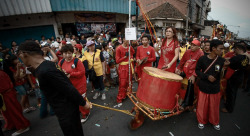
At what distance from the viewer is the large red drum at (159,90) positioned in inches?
98.8

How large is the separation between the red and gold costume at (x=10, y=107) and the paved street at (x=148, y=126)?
0.27 meters

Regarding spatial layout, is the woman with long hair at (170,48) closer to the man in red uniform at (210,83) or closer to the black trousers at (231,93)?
the man in red uniform at (210,83)

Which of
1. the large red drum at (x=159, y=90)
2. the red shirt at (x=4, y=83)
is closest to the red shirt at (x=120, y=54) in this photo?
the large red drum at (x=159, y=90)

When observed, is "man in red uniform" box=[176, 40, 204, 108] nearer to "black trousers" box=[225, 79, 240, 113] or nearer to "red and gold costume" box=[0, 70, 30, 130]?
"black trousers" box=[225, 79, 240, 113]

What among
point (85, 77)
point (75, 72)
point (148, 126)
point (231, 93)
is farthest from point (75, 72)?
point (231, 93)

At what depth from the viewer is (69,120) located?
1.86 m

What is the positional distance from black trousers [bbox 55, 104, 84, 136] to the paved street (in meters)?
1.20

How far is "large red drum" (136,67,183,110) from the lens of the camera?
2.51 metres

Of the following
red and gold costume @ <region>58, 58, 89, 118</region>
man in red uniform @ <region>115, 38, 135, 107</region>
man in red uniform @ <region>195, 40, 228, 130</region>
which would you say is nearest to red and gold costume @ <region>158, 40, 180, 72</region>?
man in red uniform @ <region>195, 40, 228, 130</region>

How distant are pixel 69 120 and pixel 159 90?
5.81 ft

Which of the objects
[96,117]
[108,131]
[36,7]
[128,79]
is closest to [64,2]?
[36,7]

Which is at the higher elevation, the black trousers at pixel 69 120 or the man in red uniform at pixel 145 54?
the man in red uniform at pixel 145 54

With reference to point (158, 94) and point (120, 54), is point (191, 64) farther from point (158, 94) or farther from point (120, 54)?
point (120, 54)

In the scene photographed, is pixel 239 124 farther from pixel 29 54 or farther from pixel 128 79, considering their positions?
pixel 29 54
